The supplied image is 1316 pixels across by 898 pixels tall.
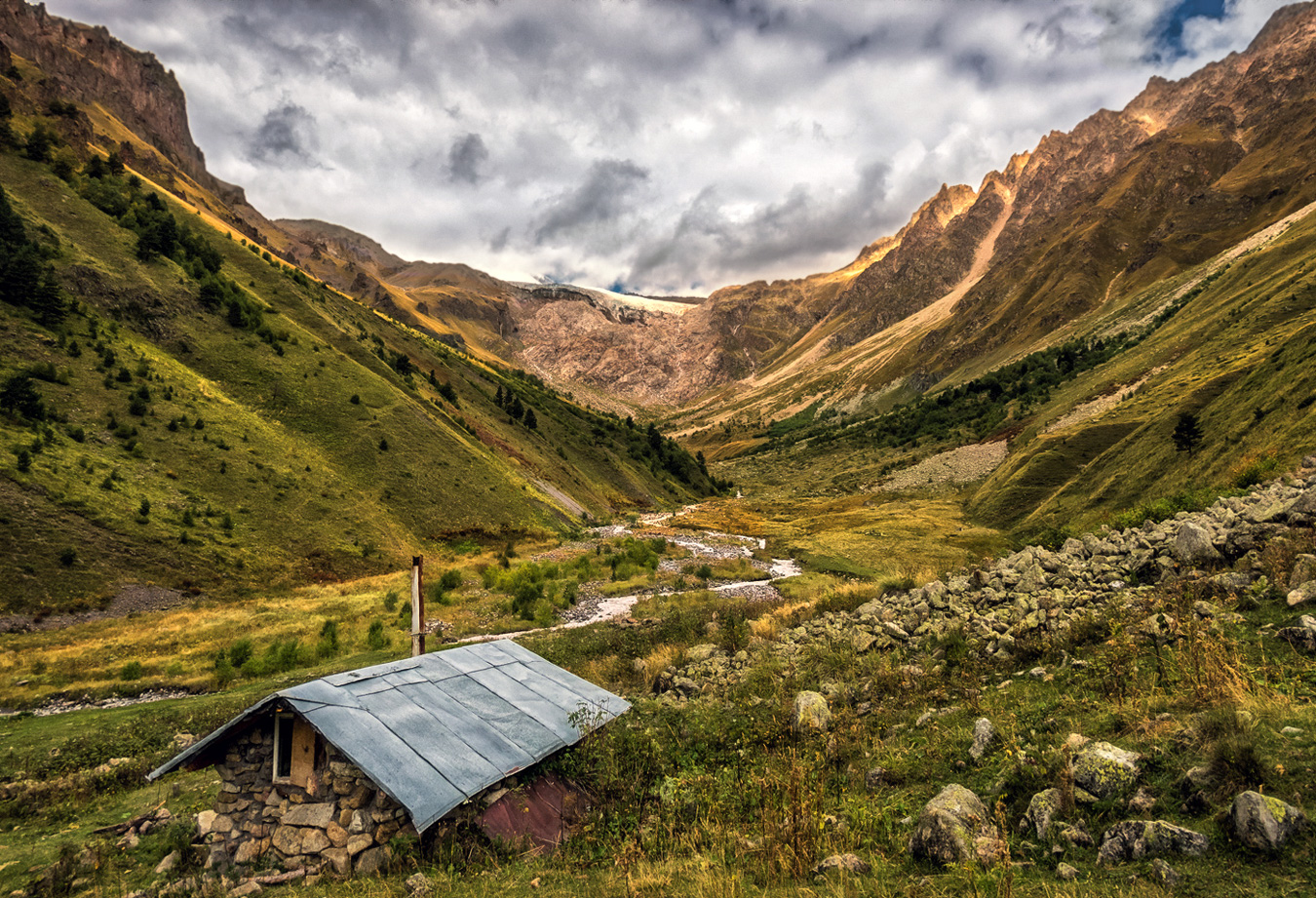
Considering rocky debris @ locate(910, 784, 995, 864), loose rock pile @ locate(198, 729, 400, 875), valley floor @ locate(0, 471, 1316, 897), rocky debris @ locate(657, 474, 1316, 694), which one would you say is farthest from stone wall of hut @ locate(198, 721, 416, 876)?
rocky debris @ locate(657, 474, 1316, 694)

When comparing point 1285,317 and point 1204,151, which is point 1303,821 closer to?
point 1285,317

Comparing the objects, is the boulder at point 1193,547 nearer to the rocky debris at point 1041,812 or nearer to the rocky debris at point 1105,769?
the rocky debris at point 1105,769

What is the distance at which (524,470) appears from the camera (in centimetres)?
7225

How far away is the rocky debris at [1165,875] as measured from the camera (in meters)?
4.55

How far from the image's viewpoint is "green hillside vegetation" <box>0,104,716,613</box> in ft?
102

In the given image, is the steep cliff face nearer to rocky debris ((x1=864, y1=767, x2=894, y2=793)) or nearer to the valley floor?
the valley floor

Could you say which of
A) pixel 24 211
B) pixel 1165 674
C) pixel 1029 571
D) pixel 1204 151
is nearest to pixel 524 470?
pixel 24 211

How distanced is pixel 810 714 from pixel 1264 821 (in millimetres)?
7069

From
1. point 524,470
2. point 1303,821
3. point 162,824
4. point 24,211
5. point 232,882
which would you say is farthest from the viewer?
point 524,470

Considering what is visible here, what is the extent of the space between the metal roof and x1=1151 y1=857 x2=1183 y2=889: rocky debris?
8.61 m

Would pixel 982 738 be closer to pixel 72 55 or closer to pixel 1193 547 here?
pixel 1193 547

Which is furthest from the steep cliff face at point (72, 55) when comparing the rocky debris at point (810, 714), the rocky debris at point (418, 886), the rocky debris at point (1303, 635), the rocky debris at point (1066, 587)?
the rocky debris at point (1303, 635)

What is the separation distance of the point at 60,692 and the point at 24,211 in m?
58.1

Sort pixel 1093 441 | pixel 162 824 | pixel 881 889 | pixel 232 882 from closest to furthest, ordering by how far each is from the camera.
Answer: pixel 881 889
pixel 232 882
pixel 162 824
pixel 1093 441
